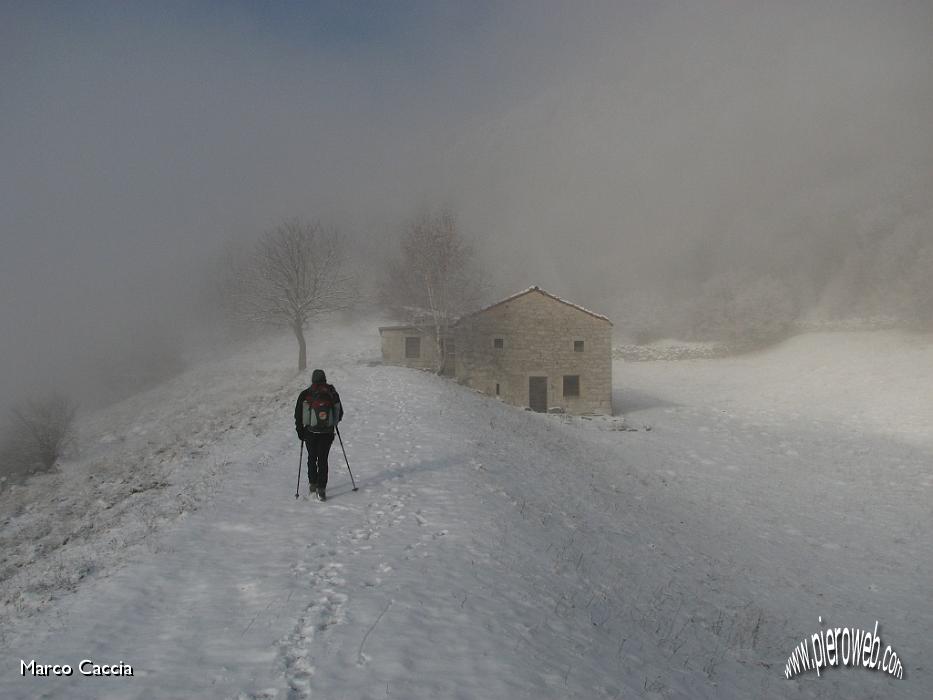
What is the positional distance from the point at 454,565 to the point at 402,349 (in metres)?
35.6

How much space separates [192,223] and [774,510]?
5441 inches

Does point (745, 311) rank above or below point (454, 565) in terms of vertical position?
above

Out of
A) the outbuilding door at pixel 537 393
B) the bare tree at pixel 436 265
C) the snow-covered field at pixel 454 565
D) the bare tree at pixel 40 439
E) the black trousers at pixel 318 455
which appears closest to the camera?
the snow-covered field at pixel 454 565

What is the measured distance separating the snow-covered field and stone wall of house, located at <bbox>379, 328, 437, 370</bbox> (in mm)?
17240

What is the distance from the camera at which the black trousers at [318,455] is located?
10531 mm

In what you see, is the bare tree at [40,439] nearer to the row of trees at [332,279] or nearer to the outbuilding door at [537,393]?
the row of trees at [332,279]

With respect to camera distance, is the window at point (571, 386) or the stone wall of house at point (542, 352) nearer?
the stone wall of house at point (542, 352)

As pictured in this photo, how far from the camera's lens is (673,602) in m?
9.62

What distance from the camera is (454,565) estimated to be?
7.86 metres

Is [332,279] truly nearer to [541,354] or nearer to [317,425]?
[541,354]

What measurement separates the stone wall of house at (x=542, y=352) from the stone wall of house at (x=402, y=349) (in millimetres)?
8614

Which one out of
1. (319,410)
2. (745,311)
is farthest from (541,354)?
(745,311)

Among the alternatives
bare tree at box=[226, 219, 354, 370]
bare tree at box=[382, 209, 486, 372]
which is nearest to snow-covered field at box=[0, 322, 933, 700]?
bare tree at box=[382, 209, 486, 372]

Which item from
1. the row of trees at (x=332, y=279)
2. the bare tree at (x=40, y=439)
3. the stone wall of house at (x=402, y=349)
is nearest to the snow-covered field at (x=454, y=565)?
the bare tree at (x=40, y=439)
